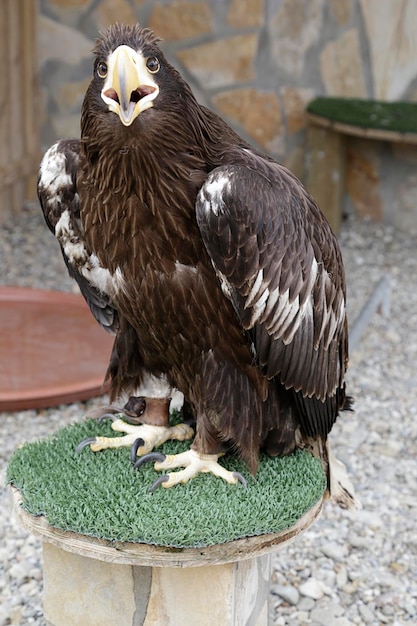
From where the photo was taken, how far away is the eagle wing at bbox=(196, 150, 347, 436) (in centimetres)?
214

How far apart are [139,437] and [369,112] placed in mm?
4022

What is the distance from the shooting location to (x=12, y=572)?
122 inches

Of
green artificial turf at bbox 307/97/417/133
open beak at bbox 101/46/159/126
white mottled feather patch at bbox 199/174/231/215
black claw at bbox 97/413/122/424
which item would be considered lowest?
black claw at bbox 97/413/122/424

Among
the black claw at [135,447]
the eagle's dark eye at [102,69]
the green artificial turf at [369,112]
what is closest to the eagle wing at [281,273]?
the eagle's dark eye at [102,69]

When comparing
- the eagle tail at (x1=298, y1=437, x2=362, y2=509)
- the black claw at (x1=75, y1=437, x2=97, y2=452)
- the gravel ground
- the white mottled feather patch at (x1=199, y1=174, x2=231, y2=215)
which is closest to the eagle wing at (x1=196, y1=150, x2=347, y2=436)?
the white mottled feather patch at (x1=199, y1=174, x2=231, y2=215)

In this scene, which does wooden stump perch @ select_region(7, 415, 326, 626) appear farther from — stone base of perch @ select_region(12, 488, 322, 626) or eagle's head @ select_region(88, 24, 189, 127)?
eagle's head @ select_region(88, 24, 189, 127)

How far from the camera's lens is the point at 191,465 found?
2490 millimetres

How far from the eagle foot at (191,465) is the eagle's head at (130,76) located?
938mm

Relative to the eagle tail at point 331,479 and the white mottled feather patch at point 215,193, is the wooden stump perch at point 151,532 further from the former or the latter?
the white mottled feather patch at point 215,193

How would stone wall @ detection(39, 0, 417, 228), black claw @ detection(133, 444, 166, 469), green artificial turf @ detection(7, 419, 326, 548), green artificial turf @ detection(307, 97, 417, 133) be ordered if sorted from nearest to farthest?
green artificial turf @ detection(7, 419, 326, 548) < black claw @ detection(133, 444, 166, 469) < green artificial turf @ detection(307, 97, 417, 133) < stone wall @ detection(39, 0, 417, 228)

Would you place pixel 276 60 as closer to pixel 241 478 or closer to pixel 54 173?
pixel 54 173

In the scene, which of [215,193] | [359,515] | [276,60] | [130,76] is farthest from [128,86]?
[276,60]

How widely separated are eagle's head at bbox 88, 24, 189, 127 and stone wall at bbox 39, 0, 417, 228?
449 centimetres

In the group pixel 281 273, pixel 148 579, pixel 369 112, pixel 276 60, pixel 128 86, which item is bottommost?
pixel 148 579
